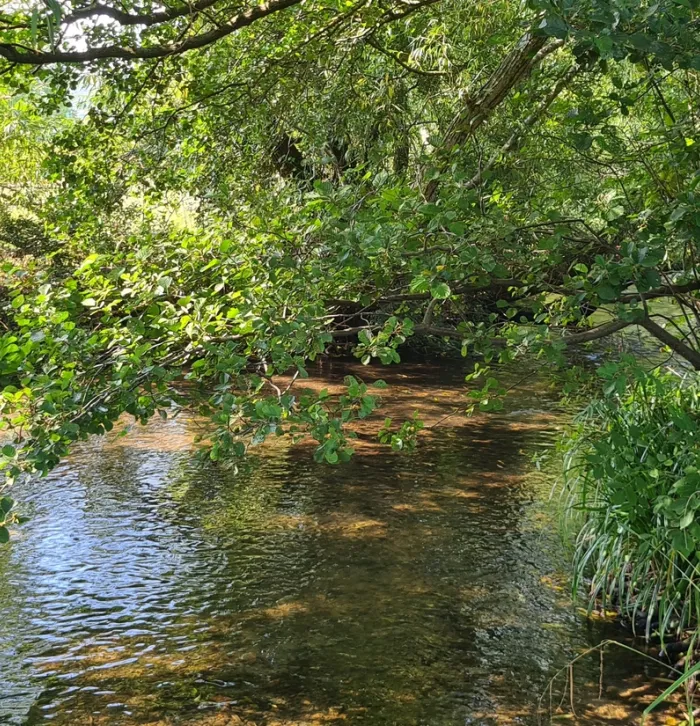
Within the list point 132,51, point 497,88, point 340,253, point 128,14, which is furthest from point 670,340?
point 132,51

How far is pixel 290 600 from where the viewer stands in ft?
17.8

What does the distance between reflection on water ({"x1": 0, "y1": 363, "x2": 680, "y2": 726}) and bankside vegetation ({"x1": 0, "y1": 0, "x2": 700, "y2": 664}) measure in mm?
850

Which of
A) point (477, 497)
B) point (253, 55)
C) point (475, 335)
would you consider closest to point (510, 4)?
point (253, 55)

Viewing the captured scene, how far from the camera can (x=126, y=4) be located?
3.96 m

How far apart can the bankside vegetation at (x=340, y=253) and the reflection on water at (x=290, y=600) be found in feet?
2.79

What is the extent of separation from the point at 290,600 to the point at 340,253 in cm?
336

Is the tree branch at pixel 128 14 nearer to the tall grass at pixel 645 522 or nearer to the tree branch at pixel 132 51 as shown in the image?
the tree branch at pixel 132 51

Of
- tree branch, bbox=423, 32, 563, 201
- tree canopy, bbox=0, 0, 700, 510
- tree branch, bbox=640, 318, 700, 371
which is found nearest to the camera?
tree canopy, bbox=0, 0, 700, 510

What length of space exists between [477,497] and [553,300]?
4439 millimetres

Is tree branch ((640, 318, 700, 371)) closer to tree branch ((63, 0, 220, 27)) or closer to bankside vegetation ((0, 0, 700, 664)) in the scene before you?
bankside vegetation ((0, 0, 700, 664))

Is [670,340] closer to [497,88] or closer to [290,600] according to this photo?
[497,88]

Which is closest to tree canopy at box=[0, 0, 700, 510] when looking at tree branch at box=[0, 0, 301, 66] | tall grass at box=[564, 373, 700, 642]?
tree branch at box=[0, 0, 301, 66]

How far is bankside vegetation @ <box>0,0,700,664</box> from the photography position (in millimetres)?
2871

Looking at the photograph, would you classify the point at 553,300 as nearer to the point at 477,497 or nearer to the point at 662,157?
the point at 662,157
